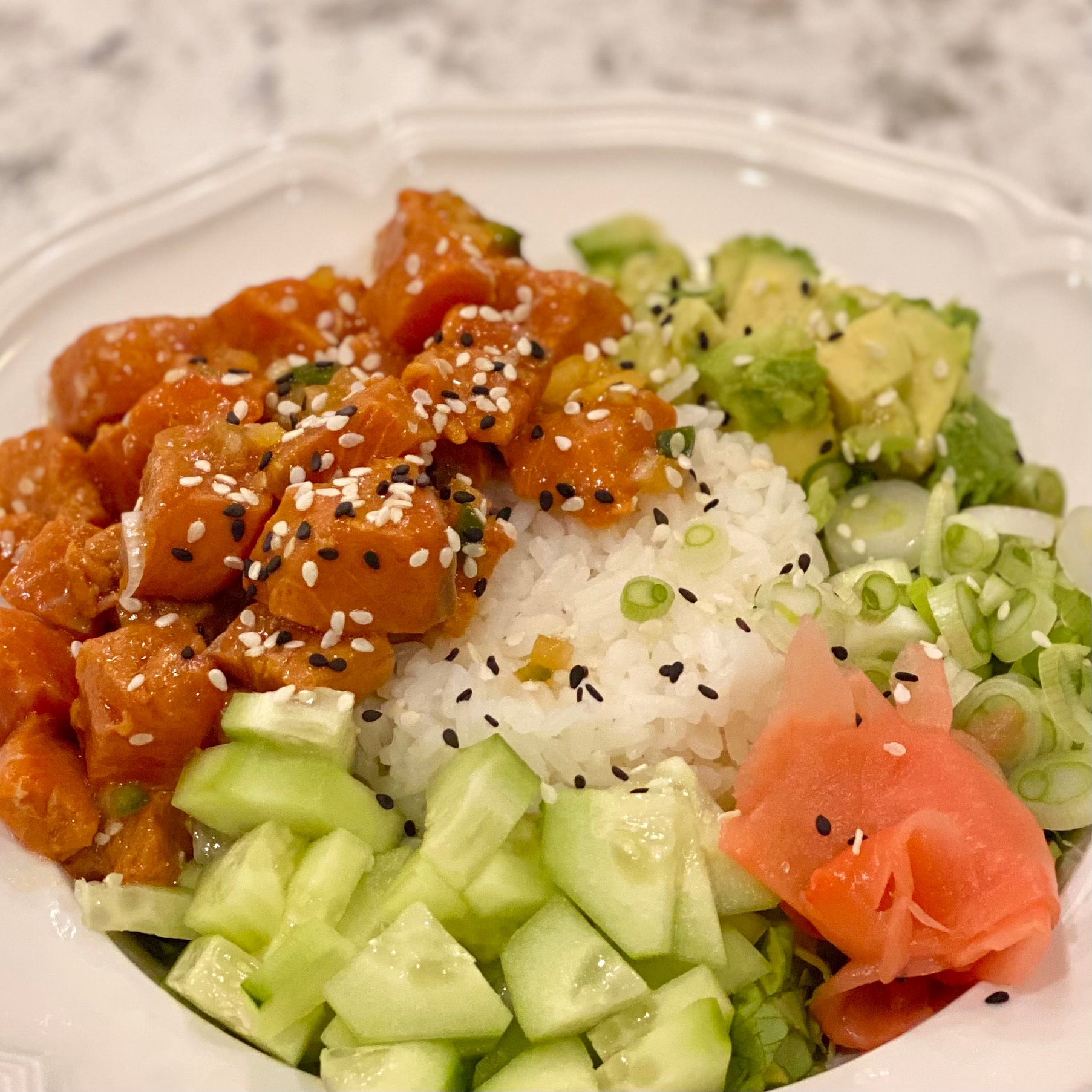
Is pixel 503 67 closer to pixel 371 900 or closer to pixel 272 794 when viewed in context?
pixel 272 794

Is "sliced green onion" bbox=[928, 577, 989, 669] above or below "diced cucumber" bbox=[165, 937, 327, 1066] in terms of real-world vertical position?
above

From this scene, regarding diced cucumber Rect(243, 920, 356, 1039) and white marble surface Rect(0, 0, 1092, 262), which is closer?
diced cucumber Rect(243, 920, 356, 1039)

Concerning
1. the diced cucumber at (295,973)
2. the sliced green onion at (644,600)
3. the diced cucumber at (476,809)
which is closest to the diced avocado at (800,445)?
the sliced green onion at (644,600)

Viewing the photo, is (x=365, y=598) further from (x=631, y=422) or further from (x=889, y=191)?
(x=889, y=191)

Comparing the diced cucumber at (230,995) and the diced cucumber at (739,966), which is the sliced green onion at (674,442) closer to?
the diced cucumber at (739,966)

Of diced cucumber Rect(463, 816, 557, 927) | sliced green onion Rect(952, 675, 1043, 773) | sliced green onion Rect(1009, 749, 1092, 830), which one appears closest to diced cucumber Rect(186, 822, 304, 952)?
diced cucumber Rect(463, 816, 557, 927)

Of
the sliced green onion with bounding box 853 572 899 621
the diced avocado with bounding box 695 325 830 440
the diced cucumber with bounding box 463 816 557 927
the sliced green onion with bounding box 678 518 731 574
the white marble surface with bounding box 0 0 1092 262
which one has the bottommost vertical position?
the diced cucumber with bounding box 463 816 557 927

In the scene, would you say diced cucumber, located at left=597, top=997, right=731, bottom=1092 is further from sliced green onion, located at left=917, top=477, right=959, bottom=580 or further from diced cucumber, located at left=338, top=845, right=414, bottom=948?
sliced green onion, located at left=917, top=477, right=959, bottom=580
